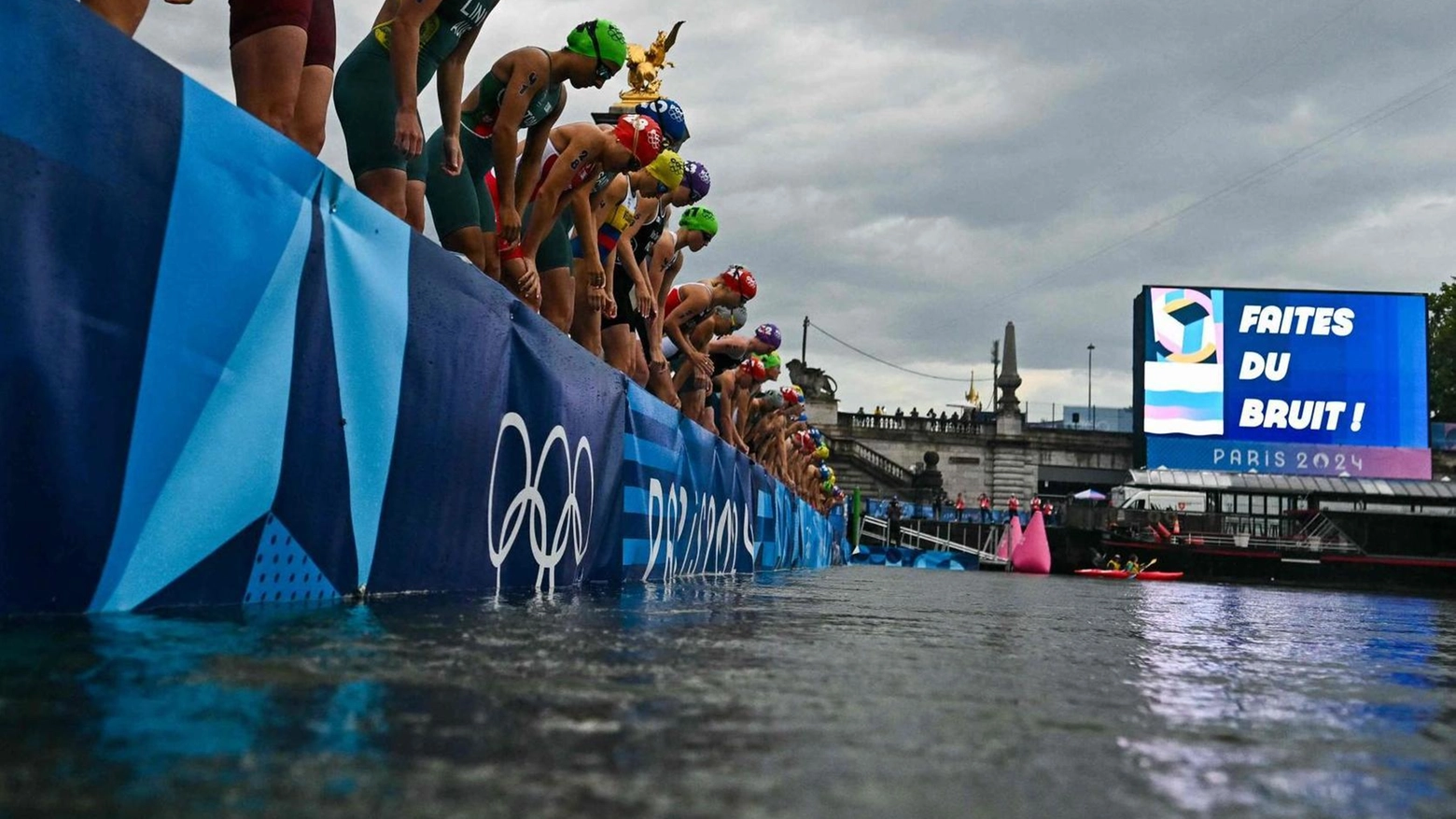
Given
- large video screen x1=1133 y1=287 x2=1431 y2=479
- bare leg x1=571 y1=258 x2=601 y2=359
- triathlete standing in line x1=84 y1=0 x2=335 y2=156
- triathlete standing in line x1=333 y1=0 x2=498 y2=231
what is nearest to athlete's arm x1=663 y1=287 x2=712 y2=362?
bare leg x1=571 y1=258 x2=601 y2=359

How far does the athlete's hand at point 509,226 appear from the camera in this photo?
16.8 ft

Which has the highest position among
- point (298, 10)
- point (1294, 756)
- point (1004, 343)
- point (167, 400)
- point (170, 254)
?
point (1004, 343)

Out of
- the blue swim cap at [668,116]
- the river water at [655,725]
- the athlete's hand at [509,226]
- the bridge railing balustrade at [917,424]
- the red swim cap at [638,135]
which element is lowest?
the river water at [655,725]

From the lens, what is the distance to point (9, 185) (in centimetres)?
220

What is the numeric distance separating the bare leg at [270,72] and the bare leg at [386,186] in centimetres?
83

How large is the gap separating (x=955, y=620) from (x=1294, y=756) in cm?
275

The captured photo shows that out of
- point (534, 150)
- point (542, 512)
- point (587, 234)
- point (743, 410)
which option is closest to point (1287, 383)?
point (743, 410)

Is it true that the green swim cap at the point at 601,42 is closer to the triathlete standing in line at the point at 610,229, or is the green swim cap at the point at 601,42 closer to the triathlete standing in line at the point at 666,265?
the triathlete standing in line at the point at 610,229

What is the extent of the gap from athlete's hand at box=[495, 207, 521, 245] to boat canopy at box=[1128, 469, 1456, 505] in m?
32.9

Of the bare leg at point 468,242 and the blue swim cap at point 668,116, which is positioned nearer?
the bare leg at point 468,242

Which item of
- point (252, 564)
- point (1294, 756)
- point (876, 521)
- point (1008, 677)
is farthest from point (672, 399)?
point (876, 521)

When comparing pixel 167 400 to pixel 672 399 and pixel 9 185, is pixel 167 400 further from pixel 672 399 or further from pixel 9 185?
pixel 672 399

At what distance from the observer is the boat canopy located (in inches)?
1382

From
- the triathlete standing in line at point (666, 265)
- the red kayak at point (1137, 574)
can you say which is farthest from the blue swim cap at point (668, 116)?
the red kayak at point (1137, 574)
